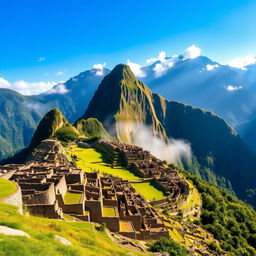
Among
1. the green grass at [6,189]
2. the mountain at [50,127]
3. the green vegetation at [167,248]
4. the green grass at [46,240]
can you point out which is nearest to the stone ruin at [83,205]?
the green grass at [6,189]

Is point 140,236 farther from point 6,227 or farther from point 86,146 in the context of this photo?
point 86,146

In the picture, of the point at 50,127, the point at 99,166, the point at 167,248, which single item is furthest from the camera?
the point at 50,127

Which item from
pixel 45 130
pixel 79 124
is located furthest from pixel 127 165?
pixel 79 124

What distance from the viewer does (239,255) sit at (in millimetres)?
47844

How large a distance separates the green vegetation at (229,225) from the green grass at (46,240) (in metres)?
39.3

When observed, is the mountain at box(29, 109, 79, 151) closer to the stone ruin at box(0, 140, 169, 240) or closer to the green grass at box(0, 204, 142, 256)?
the stone ruin at box(0, 140, 169, 240)

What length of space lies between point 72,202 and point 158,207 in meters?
30.5

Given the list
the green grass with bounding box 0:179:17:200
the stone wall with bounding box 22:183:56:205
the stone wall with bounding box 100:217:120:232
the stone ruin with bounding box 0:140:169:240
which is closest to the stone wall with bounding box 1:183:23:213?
the green grass with bounding box 0:179:17:200

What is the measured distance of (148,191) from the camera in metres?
60.8

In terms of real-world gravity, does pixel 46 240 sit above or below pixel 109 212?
above

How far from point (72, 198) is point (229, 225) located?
165 feet

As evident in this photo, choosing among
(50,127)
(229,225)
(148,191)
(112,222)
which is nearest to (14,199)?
(112,222)

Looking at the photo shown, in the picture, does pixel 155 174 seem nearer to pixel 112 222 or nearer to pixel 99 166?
pixel 99 166

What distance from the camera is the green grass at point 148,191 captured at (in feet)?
186
